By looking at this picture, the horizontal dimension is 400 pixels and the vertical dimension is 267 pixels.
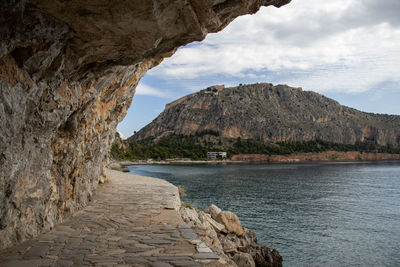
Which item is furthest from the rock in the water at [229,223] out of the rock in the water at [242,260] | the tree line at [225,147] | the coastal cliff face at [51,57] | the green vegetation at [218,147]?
the tree line at [225,147]

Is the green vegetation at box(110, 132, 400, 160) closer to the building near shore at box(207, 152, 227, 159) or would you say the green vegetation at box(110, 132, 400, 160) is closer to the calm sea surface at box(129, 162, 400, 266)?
the building near shore at box(207, 152, 227, 159)

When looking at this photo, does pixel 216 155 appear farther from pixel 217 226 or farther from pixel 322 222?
pixel 217 226

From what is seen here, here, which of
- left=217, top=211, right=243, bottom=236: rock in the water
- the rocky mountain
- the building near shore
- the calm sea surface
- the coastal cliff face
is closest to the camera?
the coastal cliff face

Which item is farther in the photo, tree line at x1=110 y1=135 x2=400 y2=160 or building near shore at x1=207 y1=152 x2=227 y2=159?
building near shore at x1=207 y1=152 x2=227 y2=159

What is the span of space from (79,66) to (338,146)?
521 feet

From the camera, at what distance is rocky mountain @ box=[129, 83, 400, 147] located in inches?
6225

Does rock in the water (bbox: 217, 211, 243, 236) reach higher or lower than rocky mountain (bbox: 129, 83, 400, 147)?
lower

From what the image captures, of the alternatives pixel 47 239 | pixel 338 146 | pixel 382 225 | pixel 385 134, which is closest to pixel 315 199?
pixel 382 225

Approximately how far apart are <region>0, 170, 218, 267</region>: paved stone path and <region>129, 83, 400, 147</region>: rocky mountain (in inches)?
5973

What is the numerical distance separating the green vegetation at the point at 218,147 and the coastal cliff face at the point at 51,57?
367 feet

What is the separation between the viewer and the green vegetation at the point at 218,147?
124688 millimetres

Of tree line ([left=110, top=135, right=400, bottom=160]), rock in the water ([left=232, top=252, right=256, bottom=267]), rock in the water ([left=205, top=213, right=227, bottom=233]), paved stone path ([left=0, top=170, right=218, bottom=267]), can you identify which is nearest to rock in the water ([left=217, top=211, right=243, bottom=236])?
rock in the water ([left=205, top=213, right=227, bottom=233])

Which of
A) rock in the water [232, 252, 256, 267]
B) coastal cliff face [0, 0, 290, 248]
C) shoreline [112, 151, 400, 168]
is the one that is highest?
coastal cliff face [0, 0, 290, 248]

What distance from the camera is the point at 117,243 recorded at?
5.74 m
